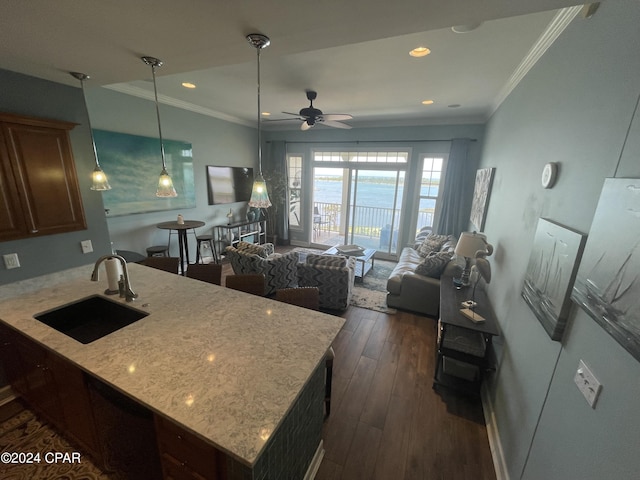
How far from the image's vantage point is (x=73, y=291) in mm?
1896

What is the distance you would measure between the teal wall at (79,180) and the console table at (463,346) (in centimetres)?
340

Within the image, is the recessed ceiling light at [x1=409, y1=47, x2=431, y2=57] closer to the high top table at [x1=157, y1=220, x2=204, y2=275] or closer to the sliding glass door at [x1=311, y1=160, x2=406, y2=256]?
the sliding glass door at [x1=311, y1=160, x2=406, y2=256]

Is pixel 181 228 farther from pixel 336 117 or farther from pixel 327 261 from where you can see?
pixel 336 117

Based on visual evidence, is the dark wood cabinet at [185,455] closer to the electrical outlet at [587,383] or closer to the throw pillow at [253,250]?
the electrical outlet at [587,383]

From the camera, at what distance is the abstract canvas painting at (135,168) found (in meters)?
3.45

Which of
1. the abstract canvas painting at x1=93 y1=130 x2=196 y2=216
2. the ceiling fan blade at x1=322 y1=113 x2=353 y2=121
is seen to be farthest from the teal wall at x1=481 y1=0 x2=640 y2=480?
the abstract canvas painting at x1=93 y1=130 x2=196 y2=216

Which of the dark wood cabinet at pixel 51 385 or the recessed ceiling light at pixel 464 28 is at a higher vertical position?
the recessed ceiling light at pixel 464 28

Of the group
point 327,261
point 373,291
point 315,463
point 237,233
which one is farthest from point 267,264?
point 237,233

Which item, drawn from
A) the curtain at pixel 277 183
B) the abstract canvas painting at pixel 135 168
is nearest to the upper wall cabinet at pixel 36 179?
the abstract canvas painting at pixel 135 168

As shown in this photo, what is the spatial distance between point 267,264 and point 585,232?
2.85 metres

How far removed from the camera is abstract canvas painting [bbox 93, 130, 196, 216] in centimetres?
345

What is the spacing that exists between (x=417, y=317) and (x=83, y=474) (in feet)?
11.2

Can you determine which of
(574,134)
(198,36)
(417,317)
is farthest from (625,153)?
(417,317)

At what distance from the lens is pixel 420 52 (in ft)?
7.34
